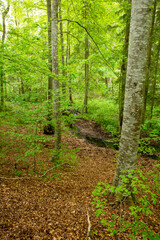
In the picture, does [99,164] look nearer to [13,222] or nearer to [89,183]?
[89,183]

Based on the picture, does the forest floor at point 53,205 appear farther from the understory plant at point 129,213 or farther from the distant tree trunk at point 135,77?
the distant tree trunk at point 135,77

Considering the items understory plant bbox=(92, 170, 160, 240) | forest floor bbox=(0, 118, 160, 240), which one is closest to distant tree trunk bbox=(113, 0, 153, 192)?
understory plant bbox=(92, 170, 160, 240)

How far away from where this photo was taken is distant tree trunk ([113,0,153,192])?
2.57 meters

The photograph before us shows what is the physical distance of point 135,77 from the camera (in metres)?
2.75

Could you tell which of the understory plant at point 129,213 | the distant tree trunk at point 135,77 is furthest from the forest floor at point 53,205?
the distant tree trunk at point 135,77

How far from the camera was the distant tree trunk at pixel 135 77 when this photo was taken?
257cm

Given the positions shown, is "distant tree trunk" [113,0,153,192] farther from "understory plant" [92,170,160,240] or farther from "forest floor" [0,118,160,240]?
"forest floor" [0,118,160,240]

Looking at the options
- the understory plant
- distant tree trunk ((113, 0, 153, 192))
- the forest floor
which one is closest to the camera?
the understory plant

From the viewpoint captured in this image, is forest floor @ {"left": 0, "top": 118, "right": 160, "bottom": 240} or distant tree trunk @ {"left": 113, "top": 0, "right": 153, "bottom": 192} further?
distant tree trunk @ {"left": 113, "top": 0, "right": 153, "bottom": 192}

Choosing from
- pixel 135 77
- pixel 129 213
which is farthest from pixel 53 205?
pixel 135 77

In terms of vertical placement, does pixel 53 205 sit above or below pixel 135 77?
below

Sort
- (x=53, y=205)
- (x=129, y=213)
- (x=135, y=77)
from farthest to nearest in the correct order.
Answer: (x=53, y=205) < (x=129, y=213) < (x=135, y=77)

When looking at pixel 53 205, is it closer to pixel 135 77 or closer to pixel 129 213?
pixel 129 213

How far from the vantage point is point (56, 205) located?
128 inches
